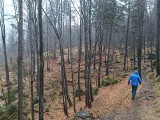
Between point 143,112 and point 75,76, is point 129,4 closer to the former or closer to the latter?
point 75,76

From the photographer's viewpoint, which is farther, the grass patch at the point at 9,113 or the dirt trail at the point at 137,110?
the grass patch at the point at 9,113

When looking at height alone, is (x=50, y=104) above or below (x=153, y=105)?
below

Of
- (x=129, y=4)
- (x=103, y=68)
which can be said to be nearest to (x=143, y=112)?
(x=103, y=68)

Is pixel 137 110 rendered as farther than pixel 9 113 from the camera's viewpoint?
No

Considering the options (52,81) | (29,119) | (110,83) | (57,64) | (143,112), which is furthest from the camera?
(57,64)

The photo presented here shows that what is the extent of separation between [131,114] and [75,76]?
18557 millimetres

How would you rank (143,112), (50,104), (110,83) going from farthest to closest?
(110,83) → (50,104) → (143,112)

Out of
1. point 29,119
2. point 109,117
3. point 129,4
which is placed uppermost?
point 129,4

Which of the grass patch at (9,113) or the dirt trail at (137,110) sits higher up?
the dirt trail at (137,110)

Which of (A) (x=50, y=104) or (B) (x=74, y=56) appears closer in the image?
(A) (x=50, y=104)

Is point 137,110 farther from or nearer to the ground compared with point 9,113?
farther from the ground

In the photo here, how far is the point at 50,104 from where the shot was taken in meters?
19.5

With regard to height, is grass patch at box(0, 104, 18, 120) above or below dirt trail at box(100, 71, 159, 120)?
below

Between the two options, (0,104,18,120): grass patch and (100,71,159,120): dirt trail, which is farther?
(0,104,18,120): grass patch
